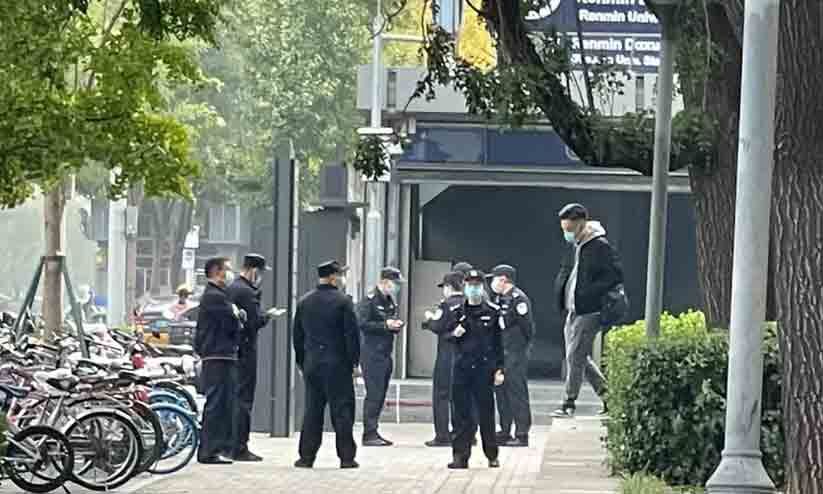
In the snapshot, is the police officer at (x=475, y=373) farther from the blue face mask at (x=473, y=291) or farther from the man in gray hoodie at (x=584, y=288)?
the man in gray hoodie at (x=584, y=288)

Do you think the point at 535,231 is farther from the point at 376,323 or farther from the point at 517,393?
the point at 517,393

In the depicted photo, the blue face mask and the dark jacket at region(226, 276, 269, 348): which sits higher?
the blue face mask

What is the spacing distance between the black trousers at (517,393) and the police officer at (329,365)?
3354mm

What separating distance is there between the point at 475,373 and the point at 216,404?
2.63m

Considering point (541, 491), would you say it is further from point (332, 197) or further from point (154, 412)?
point (332, 197)

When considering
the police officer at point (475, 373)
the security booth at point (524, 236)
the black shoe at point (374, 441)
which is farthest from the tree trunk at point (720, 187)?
the security booth at point (524, 236)

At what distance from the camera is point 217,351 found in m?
19.1

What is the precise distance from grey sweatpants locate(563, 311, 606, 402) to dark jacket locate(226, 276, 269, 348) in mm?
3154

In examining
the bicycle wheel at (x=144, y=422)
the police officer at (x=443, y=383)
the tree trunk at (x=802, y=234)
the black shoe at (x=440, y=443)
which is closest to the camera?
the tree trunk at (x=802, y=234)

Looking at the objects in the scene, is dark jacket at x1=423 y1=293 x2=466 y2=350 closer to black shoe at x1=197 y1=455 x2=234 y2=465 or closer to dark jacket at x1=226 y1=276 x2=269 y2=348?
dark jacket at x1=226 y1=276 x2=269 y2=348

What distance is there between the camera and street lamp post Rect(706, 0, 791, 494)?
8.55m

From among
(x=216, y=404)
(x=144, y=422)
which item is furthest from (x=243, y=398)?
(x=144, y=422)

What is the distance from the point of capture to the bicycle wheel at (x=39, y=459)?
50.6 feet

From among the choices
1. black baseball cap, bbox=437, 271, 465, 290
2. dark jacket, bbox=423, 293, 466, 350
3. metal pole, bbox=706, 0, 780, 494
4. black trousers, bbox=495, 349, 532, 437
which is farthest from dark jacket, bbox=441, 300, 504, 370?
metal pole, bbox=706, 0, 780, 494
